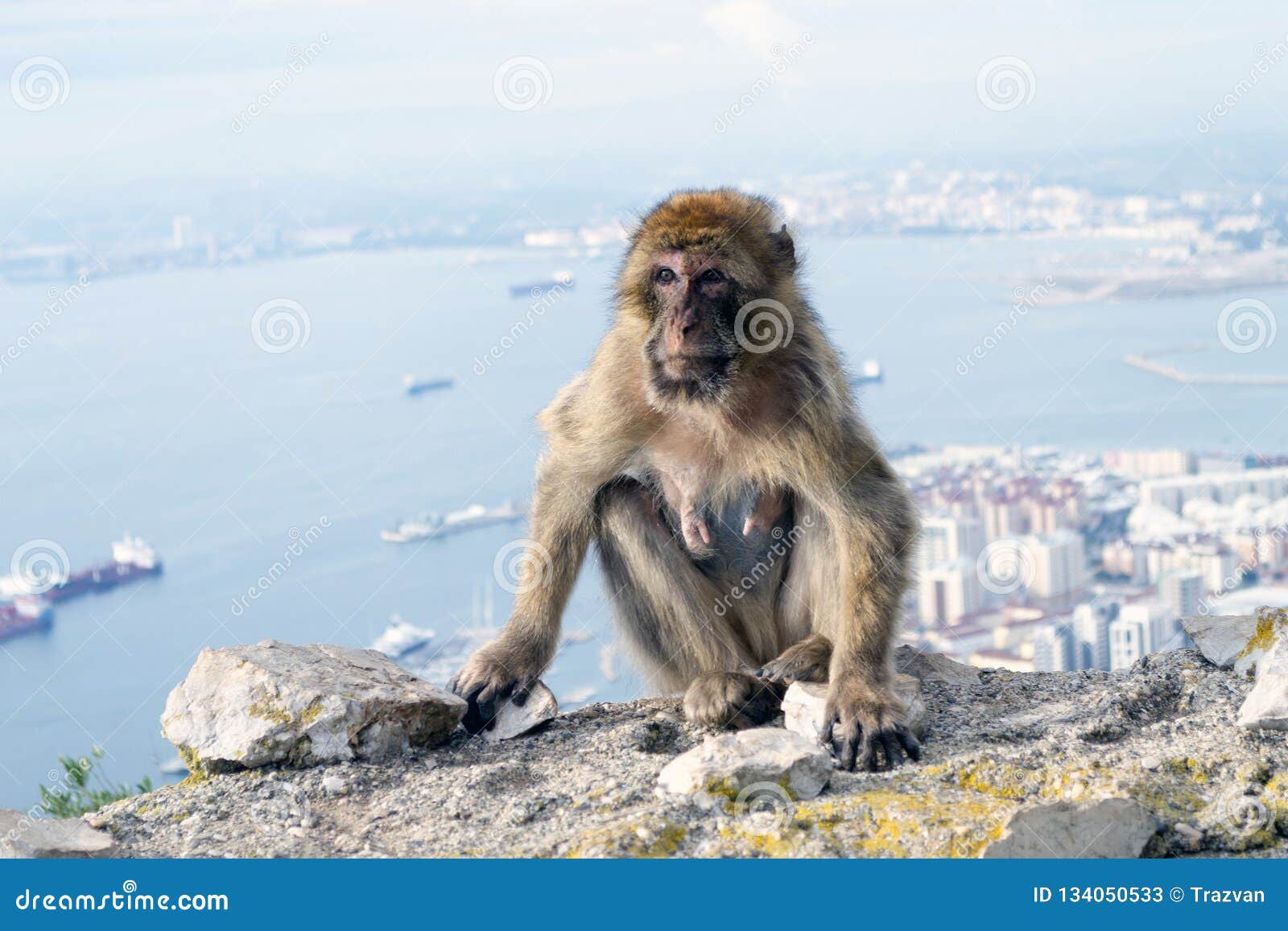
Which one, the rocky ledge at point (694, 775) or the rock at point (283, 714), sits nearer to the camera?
the rocky ledge at point (694, 775)

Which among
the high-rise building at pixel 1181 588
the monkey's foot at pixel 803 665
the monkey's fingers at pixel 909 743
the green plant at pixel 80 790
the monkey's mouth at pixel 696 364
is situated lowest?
the high-rise building at pixel 1181 588

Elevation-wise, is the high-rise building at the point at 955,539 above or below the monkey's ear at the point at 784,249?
below

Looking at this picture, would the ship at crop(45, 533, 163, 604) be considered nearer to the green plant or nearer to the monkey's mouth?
the green plant

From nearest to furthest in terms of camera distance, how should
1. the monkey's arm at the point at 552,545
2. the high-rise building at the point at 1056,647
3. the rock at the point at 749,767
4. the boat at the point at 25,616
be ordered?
the rock at the point at 749,767 < the monkey's arm at the point at 552,545 < the high-rise building at the point at 1056,647 < the boat at the point at 25,616

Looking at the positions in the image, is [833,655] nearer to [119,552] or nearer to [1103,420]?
[119,552]

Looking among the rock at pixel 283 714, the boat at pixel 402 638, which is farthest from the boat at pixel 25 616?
the rock at pixel 283 714

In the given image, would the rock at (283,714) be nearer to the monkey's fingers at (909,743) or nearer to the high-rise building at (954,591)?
the monkey's fingers at (909,743)
